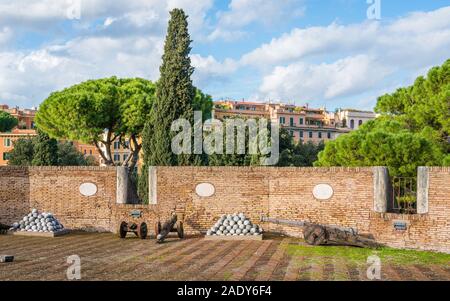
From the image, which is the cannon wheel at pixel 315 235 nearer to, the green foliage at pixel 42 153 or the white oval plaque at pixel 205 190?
the white oval plaque at pixel 205 190

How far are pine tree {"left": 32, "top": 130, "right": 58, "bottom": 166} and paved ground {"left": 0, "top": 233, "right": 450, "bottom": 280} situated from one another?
35.3 meters

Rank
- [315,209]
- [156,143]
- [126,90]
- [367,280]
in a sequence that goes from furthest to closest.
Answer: [126,90]
[156,143]
[315,209]
[367,280]

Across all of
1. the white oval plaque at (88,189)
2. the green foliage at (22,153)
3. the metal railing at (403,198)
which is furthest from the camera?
the green foliage at (22,153)

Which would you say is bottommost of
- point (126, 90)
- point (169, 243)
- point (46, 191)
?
point (169, 243)

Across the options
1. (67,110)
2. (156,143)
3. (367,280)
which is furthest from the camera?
(67,110)

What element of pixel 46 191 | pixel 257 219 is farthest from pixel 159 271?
pixel 46 191

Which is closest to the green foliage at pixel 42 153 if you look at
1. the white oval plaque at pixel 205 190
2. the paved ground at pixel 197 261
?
the white oval plaque at pixel 205 190

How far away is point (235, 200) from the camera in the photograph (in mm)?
16891

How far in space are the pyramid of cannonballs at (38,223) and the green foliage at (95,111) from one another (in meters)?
24.0

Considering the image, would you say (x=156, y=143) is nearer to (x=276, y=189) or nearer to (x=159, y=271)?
(x=276, y=189)

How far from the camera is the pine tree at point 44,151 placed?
163ft

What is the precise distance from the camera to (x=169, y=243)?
600 inches

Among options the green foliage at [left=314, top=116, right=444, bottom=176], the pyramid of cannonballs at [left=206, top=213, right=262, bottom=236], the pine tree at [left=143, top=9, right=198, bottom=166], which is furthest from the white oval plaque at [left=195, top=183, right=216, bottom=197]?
the pine tree at [left=143, top=9, right=198, bottom=166]

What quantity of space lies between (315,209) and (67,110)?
30.0m
